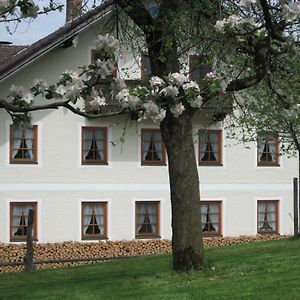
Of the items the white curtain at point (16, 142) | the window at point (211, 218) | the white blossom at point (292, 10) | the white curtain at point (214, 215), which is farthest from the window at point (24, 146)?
the white blossom at point (292, 10)

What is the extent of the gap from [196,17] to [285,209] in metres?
19.5

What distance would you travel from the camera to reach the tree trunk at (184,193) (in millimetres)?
13234

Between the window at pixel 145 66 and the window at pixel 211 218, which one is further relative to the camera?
the window at pixel 211 218

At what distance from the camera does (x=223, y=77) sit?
449 inches

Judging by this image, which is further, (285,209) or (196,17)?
(285,209)

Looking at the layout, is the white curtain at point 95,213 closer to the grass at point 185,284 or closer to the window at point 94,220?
the window at point 94,220

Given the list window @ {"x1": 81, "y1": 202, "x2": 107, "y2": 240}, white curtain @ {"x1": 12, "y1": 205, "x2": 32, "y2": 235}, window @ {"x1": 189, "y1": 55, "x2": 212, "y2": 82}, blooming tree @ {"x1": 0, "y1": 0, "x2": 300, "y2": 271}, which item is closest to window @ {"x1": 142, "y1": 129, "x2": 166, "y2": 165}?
window @ {"x1": 81, "y1": 202, "x2": 107, "y2": 240}

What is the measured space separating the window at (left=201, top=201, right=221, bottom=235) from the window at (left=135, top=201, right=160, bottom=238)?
1917 millimetres

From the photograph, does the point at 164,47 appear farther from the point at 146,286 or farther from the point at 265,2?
the point at 146,286

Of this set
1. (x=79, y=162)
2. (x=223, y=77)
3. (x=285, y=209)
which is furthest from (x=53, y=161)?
(x=223, y=77)

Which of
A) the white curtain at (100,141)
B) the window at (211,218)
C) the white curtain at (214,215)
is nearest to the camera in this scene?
the white curtain at (100,141)

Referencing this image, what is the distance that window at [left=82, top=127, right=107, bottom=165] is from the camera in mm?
28469

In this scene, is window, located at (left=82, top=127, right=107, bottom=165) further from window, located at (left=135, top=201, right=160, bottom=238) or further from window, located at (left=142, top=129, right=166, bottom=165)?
window, located at (left=135, top=201, right=160, bottom=238)

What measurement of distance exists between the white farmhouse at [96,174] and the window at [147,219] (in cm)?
4
